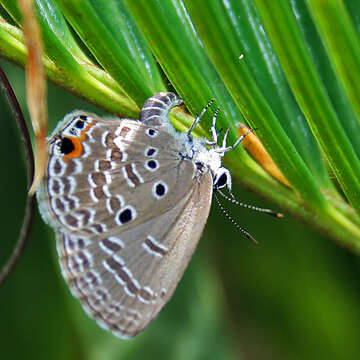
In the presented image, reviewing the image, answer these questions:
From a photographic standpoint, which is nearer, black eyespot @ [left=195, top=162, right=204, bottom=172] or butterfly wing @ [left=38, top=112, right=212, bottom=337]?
butterfly wing @ [left=38, top=112, right=212, bottom=337]

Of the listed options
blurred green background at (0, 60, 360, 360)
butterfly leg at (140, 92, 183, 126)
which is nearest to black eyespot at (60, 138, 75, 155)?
butterfly leg at (140, 92, 183, 126)

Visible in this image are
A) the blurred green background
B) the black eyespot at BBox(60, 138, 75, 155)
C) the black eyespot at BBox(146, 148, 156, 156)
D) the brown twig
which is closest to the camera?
the brown twig

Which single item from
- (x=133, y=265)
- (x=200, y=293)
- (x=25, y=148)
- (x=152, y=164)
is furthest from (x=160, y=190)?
(x=200, y=293)

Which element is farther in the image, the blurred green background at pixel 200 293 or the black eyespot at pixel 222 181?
the blurred green background at pixel 200 293

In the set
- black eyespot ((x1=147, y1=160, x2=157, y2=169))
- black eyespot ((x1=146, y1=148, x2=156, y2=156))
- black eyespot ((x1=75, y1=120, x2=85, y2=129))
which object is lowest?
black eyespot ((x1=147, y1=160, x2=157, y2=169))

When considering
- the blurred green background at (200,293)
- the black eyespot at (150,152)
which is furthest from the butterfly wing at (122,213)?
the blurred green background at (200,293)

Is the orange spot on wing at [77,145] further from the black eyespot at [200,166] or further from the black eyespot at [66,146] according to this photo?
the black eyespot at [200,166]

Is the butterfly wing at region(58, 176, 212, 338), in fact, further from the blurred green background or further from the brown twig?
the blurred green background

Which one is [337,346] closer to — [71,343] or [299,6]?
[71,343]
